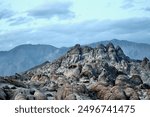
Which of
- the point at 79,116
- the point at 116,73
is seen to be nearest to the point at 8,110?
the point at 79,116

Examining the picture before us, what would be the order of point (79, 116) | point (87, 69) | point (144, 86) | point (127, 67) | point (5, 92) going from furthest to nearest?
point (127, 67) < point (87, 69) < point (144, 86) < point (5, 92) < point (79, 116)

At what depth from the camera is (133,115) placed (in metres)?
23.0

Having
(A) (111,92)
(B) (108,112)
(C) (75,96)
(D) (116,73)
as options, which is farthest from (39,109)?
(D) (116,73)

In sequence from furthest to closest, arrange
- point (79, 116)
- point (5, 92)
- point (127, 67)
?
point (127, 67), point (5, 92), point (79, 116)

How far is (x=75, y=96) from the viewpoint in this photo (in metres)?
49.4

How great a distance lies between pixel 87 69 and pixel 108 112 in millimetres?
84526

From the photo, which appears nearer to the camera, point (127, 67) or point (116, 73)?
point (116, 73)

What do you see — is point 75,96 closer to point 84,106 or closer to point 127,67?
point 84,106

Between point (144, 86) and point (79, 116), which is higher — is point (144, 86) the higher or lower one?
the lower one

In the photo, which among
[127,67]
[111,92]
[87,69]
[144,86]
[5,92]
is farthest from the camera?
[127,67]

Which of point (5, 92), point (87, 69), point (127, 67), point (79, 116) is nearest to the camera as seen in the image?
point (79, 116)

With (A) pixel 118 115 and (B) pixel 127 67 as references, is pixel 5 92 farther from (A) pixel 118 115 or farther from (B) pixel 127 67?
(B) pixel 127 67

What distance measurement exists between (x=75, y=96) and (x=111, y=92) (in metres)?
7.96

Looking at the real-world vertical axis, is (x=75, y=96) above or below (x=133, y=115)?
below
